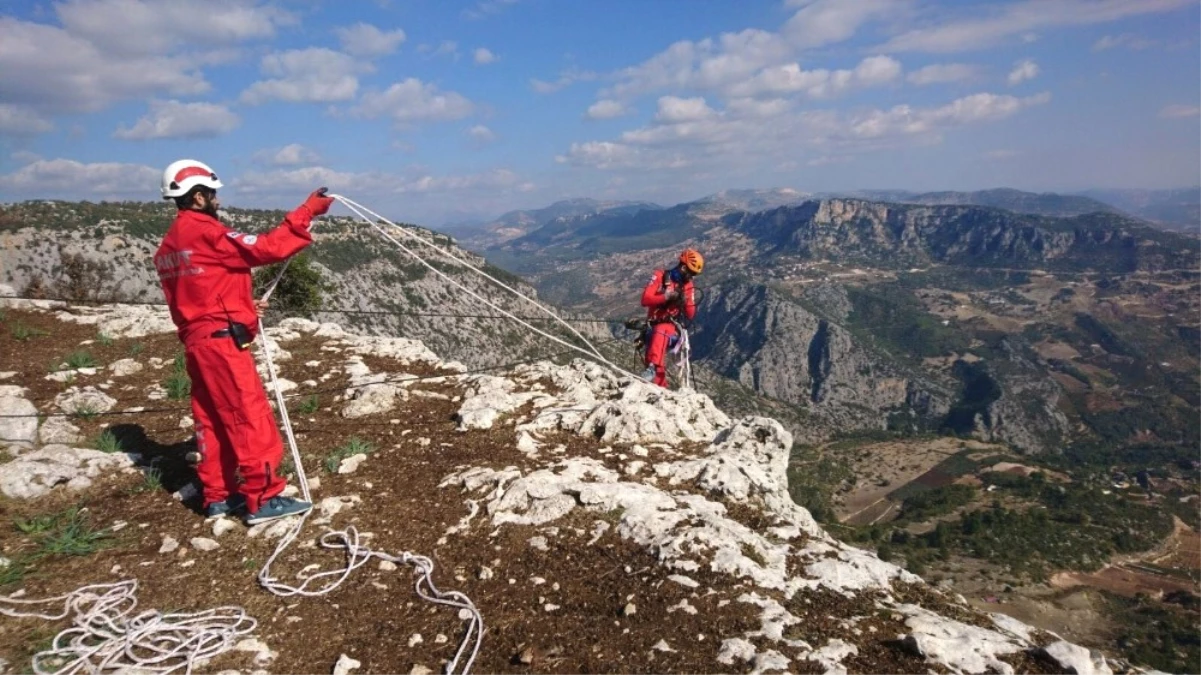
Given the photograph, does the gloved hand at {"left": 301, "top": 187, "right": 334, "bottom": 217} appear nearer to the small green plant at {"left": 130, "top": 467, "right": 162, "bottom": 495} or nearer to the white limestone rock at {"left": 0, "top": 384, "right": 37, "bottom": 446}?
the small green plant at {"left": 130, "top": 467, "right": 162, "bottom": 495}

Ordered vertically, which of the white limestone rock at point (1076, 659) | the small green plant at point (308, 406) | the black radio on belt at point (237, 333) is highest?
the black radio on belt at point (237, 333)

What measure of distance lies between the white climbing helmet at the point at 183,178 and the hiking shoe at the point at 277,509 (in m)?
3.26

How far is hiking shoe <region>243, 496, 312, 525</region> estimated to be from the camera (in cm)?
611

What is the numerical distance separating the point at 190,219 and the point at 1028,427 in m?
202

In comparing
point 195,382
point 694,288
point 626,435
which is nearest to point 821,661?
point 626,435

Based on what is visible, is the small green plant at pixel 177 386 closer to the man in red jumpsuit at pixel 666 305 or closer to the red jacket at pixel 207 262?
the red jacket at pixel 207 262

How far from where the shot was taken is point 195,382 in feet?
→ 19.9

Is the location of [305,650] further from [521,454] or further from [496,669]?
[521,454]

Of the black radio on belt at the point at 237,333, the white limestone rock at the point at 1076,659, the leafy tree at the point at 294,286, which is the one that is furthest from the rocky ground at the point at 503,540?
the leafy tree at the point at 294,286

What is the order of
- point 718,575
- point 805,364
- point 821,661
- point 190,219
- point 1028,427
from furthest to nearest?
point 805,364, point 1028,427, point 190,219, point 718,575, point 821,661

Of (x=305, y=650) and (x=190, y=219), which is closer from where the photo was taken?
(x=305, y=650)

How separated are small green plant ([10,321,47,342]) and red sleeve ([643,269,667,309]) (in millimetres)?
12383

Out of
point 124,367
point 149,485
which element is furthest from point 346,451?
point 124,367

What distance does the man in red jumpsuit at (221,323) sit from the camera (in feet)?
18.9
